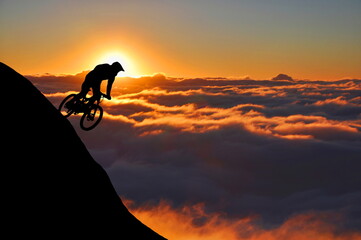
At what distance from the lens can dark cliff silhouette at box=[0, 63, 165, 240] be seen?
47.9 feet

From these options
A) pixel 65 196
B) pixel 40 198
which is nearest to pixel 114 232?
pixel 65 196

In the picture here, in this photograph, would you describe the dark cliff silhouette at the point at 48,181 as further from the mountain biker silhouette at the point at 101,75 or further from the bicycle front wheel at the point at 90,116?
the bicycle front wheel at the point at 90,116

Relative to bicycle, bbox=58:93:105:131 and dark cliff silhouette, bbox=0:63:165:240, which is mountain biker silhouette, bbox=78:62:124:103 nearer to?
bicycle, bbox=58:93:105:131

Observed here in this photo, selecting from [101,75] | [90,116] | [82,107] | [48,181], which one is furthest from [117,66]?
[48,181]

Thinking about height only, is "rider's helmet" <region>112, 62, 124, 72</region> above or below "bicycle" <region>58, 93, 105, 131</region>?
above

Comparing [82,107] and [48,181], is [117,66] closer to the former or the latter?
[82,107]

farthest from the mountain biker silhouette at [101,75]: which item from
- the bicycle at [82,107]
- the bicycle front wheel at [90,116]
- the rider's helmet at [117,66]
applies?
the bicycle front wheel at [90,116]

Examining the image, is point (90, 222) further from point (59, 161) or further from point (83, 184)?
point (59, 161)

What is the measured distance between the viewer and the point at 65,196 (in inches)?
654

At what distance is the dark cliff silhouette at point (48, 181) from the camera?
14586 mm

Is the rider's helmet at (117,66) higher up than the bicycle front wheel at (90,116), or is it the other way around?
the rider's helmet at (117,66)

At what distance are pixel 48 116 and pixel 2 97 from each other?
2376 millimetres

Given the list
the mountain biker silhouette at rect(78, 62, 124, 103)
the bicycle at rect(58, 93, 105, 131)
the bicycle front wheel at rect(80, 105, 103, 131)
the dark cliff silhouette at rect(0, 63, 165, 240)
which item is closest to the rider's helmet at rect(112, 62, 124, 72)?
the mountain biker silhouette at rect(78, 62, 124, 103)

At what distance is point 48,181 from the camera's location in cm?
1603
